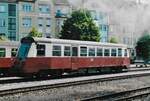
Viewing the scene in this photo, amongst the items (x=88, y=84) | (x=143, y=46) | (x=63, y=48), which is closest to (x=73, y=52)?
(x=63, y=48)

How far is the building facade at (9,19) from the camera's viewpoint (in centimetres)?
6894

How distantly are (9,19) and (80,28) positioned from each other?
15.6 metres

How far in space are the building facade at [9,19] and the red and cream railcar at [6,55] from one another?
38.6 meters

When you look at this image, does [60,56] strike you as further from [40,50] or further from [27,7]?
[27,7]

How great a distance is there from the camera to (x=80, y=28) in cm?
6009

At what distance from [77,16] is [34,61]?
3588 centimetres

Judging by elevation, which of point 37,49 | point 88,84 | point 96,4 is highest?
point 96,4

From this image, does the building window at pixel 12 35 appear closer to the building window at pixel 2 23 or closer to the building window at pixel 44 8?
the building window at pixel 2 23

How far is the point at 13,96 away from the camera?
18.2 m

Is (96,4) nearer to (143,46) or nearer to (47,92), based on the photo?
(47,92)

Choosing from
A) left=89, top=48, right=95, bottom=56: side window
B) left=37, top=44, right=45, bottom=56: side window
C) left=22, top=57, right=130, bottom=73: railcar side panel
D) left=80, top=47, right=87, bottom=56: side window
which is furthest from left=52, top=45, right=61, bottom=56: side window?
left=89, top=48, right=95, bottom=56: side window

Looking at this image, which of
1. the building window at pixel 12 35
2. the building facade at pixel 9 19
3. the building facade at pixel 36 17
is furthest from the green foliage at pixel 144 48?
the building facade at pixel 9 19

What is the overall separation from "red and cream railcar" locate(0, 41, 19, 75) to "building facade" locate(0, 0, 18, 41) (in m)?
38.6

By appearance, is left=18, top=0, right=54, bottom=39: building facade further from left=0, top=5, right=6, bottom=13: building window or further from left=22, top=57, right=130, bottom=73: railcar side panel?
left=22, top=57, right=130, bottom=73: railcar side panel
